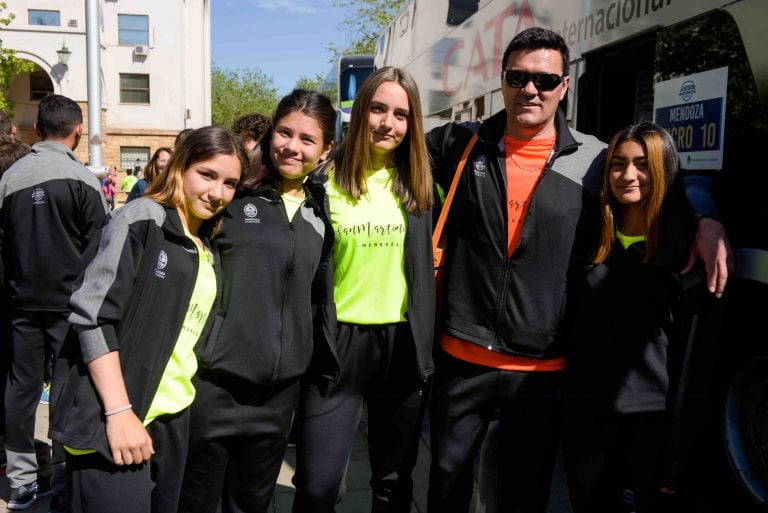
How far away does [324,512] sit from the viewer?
8.61 ft

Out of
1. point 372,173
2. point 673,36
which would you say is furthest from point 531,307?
point 673,36

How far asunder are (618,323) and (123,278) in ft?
5.22

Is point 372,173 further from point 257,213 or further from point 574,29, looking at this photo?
point 574,29

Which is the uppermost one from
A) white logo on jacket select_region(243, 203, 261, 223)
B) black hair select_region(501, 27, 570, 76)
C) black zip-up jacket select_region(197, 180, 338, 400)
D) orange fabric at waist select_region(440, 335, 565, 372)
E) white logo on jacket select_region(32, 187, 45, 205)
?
black hair select_region(501, 27, 570, 76)

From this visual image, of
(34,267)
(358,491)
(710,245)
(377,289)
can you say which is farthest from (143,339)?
(358,491)

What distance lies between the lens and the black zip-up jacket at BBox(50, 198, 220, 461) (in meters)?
2.00

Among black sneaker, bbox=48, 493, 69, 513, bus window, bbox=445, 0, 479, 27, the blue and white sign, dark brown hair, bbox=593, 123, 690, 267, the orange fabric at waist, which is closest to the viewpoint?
dark brown hair, bbox=593, 123, 690, 267

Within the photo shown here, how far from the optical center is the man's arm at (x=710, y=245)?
2311 millimetres

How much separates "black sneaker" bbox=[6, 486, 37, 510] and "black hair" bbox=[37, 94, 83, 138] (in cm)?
190

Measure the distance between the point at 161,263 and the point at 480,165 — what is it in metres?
1.17

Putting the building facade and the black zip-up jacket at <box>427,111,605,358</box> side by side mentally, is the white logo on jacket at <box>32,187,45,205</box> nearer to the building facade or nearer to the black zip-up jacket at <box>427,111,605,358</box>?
the black zip-up jacket at <box>427,111,605,358</box>

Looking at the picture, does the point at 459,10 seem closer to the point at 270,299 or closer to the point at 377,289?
the point at 377,289

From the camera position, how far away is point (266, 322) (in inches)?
93.8

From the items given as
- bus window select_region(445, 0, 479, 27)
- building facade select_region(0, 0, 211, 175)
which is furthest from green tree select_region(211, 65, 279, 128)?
bus window select_region(445, 0, 479, 27)
